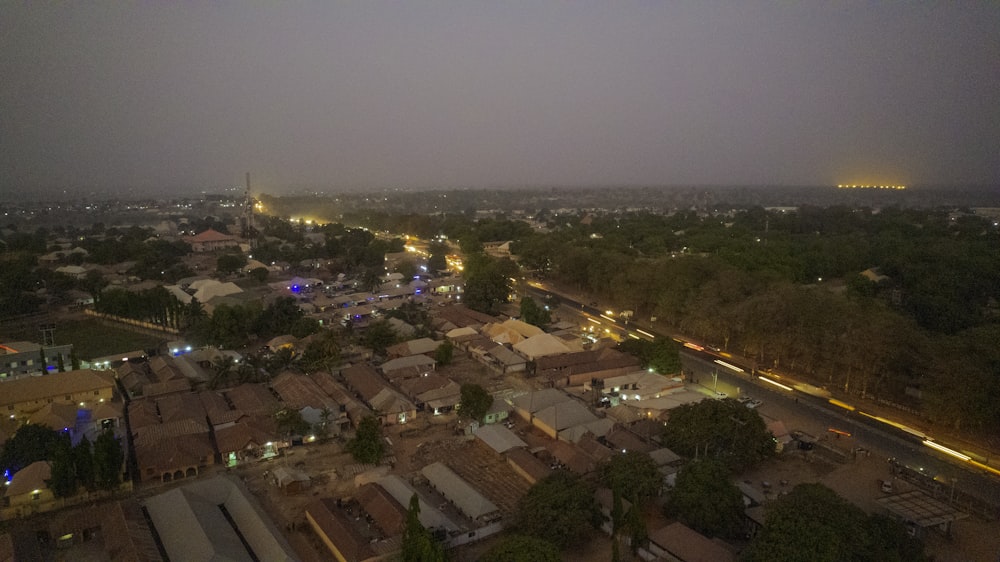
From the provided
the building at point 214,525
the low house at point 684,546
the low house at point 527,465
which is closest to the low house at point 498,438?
the low house at point 527,465

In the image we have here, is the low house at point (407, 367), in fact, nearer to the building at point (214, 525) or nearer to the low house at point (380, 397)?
the low house at point (380, 397)

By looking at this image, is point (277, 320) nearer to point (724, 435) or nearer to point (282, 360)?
point (282, 360)

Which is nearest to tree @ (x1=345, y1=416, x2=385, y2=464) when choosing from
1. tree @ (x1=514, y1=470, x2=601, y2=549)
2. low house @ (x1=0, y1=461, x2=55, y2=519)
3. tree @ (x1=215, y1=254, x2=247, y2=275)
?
tree @ (x1=514, y1=470, x2=601, y2=549)

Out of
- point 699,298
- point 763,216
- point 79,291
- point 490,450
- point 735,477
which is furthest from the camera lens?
point 763,216

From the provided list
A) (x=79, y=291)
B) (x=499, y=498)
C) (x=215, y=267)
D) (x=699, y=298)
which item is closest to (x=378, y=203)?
(x=215, y=267)

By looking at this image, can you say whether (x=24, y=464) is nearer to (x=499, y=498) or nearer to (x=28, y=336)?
(x=499, y=498)

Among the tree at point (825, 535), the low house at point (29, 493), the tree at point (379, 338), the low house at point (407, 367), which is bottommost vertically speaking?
the low house at point (29, 493)
